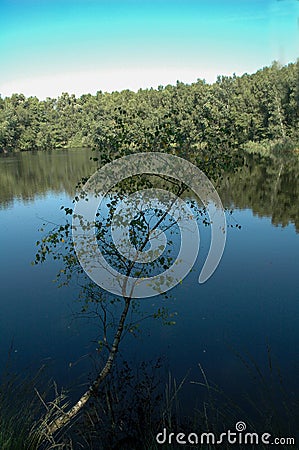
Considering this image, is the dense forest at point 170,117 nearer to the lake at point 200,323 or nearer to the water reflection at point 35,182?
the lake at point 200,323

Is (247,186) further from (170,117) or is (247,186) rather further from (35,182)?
(170,117)

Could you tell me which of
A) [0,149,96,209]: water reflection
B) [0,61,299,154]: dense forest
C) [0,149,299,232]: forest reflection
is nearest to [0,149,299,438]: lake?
[0,61,299,154]: dense forest

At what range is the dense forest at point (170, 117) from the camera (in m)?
5.08

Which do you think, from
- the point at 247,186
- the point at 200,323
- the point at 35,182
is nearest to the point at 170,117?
the point at 200,323

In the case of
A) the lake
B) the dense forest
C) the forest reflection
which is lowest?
the lake

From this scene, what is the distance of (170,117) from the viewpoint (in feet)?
16.7

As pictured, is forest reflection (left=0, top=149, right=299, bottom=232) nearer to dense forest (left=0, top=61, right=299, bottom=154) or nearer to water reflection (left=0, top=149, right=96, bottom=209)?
water reflection (left=0, top=149, right=96, bottom=209)

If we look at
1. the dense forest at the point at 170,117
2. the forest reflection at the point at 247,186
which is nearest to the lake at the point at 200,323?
the dense forest at the point at 170,117

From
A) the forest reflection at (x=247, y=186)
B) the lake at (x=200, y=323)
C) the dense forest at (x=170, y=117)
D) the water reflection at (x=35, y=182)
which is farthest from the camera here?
the water reflection at (x=35, y=182)

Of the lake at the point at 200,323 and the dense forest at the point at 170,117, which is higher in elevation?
the dense forest at the point at 170,117

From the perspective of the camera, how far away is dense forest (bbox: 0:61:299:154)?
200 inches

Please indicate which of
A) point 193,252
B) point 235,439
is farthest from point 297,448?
point 193,252

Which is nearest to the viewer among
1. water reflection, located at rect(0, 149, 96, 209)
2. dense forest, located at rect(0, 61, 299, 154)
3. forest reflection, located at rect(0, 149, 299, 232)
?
dense forest, located at rect(0, 61, 299, 154)

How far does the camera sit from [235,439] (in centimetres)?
451
